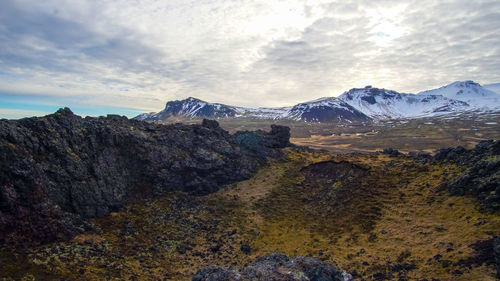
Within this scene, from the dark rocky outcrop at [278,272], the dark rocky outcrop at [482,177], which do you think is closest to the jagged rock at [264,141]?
the dark rocky outcrop at [482,177]

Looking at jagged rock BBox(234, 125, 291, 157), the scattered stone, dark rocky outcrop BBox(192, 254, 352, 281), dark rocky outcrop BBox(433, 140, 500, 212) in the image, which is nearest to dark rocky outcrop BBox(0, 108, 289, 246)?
jagged rock BBox(234, 125, 291, 157)

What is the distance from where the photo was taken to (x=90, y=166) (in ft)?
151

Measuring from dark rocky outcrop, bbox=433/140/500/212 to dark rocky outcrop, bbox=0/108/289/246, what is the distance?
146 ft

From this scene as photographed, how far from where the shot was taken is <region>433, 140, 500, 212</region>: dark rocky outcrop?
130ft

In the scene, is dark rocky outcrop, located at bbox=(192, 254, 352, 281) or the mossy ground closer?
dark rocky outcrop, located at bbox=(192, 254, 352, 281)

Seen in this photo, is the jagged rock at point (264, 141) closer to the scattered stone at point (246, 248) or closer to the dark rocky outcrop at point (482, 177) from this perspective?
the scattered stone at point (246, 248)

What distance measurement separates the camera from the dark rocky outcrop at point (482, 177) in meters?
39.6

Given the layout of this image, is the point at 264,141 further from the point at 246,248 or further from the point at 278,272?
the point at 278,272

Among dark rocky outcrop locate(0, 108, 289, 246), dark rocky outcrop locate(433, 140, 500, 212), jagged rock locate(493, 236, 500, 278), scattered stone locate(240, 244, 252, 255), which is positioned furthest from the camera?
scattered stone locate(240, 244, 252, 255)

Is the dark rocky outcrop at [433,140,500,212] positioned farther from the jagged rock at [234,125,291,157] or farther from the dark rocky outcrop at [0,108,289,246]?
the jagged rock at [234,125,291,157]

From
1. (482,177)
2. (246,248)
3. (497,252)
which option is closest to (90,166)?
(246,248)

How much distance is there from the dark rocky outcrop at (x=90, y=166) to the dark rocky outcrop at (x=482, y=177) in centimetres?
4449

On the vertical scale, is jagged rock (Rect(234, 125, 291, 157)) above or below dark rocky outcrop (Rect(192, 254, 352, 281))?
above

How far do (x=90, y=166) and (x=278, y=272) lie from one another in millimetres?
37956
